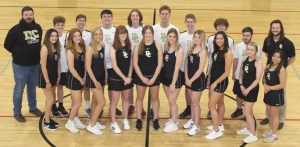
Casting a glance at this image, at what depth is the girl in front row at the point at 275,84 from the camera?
6309 millimetres

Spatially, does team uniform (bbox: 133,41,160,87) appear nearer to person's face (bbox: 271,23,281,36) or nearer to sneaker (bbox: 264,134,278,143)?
person's face (bbox: 271,23,281,36)

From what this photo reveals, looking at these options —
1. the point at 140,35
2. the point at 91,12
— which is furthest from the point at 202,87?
the point at 91,12

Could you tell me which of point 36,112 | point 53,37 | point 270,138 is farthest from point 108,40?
point 270,138

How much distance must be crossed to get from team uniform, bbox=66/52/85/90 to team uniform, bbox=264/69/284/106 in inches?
107

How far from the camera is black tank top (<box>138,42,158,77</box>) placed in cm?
676

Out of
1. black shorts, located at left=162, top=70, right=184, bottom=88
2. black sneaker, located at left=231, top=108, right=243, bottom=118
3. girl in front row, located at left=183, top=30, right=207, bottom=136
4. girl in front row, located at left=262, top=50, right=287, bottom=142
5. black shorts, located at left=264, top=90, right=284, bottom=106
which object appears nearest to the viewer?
girl in front row, located at left=262, top=50, right=287, bottom=142

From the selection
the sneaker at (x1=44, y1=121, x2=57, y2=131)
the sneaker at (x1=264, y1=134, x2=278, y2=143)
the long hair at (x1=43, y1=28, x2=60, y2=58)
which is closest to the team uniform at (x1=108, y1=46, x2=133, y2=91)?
the long hair at (x1=43, y1=28, x2=60, y2=58)

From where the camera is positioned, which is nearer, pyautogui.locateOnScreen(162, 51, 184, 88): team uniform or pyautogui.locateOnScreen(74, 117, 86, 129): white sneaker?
pyautogui.locateOnScreen(162, 51, 184, 88): team uniform

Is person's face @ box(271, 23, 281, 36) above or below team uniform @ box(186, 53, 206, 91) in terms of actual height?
above

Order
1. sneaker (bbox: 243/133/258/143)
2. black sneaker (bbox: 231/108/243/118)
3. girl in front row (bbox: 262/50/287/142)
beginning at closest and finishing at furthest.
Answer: girl in front row (bbox: 262/50/287/142)
sneaker (bbox: 243/133/258/143)
black sneaker (bbox: 231/108/243/118)

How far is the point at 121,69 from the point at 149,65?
433 mm

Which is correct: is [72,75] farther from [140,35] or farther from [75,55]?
[140,35]

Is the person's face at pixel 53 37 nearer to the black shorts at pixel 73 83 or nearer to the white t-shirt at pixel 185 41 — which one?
the black shorts at pixel 73 83

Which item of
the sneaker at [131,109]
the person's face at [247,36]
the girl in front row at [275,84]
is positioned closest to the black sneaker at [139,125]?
the sneaker at [131,109]
